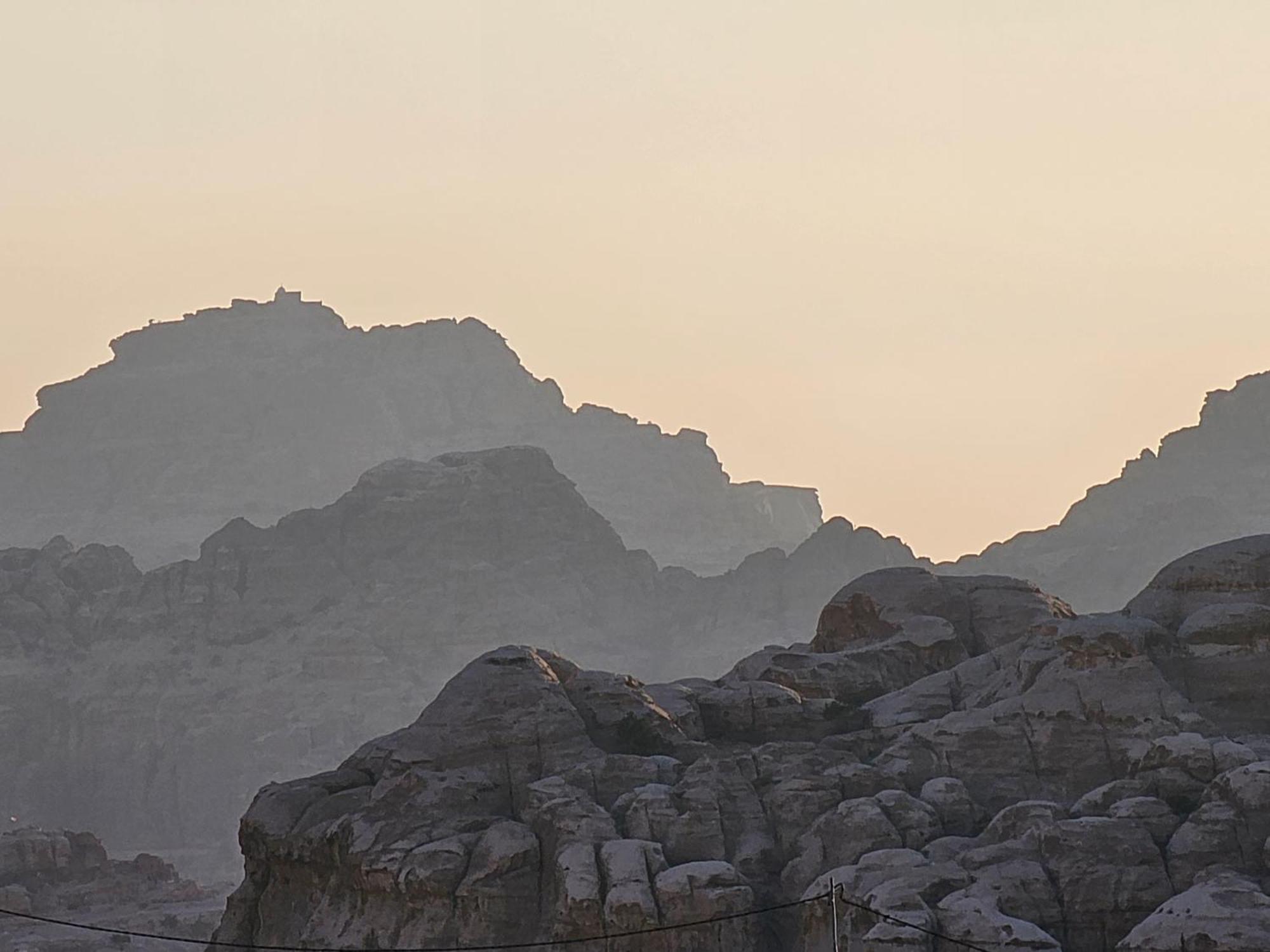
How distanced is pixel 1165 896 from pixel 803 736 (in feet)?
65.6

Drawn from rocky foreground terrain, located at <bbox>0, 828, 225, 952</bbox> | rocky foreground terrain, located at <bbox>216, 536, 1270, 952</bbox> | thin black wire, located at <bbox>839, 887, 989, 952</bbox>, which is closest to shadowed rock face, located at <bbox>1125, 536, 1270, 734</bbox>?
rocky foreground terrain, located at <bbox>216, 536, 1270, 952</bbox>

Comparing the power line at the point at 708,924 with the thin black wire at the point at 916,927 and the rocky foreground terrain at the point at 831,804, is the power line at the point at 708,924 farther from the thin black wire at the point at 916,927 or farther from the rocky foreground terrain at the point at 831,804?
the rocky foreground terrain at the point at 831,804

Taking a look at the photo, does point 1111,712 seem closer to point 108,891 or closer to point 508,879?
point 508,879

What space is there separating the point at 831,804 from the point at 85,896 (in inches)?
3516

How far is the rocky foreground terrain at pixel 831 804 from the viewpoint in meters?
68.7

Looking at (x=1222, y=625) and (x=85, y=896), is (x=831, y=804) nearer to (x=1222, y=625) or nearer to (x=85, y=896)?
(x=1222, y=625)

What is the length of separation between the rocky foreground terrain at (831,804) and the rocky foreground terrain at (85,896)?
2330 inches

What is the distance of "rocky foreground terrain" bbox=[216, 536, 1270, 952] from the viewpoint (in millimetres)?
68688

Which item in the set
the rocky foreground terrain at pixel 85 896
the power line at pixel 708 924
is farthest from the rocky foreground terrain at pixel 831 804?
the rocky foreground terrain at pixel 85 896

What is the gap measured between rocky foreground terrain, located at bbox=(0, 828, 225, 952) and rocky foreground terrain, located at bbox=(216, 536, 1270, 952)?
59.2m

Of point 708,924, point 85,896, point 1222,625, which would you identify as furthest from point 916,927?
point 85,896

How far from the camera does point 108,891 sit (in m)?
157

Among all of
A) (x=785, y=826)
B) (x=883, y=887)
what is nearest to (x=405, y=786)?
(x=785, y=826)

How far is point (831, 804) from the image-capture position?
77938 mm
